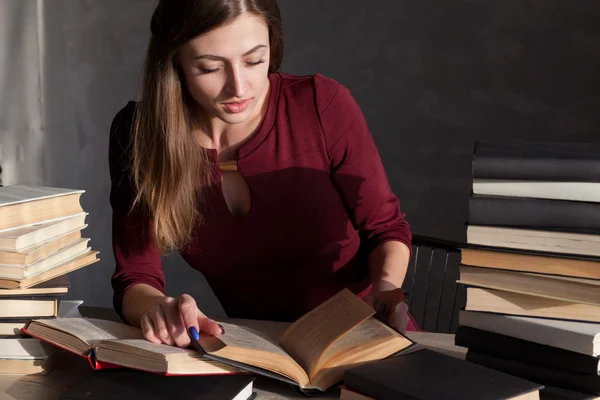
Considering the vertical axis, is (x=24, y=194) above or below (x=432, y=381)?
above

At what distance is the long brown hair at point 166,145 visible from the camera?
1.63 meters

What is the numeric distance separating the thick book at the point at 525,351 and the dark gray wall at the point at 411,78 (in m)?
2.06

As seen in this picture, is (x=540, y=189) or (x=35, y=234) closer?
(x=540, y=189)

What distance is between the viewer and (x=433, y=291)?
131 inches

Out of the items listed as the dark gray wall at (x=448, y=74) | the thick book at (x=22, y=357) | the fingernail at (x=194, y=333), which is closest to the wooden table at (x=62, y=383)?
the thick book at (x=22, y=357)

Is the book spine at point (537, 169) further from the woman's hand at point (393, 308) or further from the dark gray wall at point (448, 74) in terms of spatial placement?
the dark gray wall at point (448, 74)

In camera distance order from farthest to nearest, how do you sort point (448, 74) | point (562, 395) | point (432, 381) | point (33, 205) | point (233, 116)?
point (448, 74)
point (233, 116)
point (33, 205)
point (562, 395)
point (432, 381)

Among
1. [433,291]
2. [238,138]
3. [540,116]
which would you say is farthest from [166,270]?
[238,138]

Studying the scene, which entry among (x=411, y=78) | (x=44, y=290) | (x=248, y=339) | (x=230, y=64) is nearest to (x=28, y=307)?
(x=44, y=290)

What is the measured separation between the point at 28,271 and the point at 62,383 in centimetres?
19

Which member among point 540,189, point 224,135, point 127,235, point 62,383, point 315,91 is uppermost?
point 315,91

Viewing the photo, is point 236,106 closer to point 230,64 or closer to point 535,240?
point 230,64

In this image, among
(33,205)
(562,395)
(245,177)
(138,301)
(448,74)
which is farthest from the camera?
(448,74)

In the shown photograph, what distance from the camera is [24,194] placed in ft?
4.51
